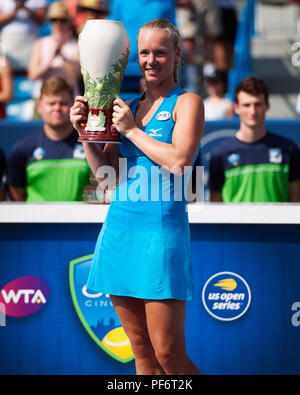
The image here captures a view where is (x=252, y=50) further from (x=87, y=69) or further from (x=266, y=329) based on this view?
(x=87, y=69)

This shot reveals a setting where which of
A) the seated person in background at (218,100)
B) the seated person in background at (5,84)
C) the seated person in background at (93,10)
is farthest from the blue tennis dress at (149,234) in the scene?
the seated person in background at (5,84)

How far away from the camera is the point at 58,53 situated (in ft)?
22.9

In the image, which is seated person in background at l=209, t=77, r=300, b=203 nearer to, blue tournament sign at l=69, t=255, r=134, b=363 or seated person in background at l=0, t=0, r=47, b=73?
blue tournament sign at l=69, t=255, r=134, b=363

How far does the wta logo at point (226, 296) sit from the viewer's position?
349 centimetres

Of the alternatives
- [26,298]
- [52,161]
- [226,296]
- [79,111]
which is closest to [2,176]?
[52,161]

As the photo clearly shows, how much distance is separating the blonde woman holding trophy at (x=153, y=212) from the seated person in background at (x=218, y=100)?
453cm

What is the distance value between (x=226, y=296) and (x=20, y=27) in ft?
18.5

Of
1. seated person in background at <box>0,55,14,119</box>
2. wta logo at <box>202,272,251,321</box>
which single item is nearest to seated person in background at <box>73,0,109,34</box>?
seated person in background at <box>0,55,14,119</box>

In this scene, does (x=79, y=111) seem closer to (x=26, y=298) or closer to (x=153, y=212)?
(x=153, y=212)

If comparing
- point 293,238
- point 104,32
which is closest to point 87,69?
point 104,32

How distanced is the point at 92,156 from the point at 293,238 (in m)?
1.34

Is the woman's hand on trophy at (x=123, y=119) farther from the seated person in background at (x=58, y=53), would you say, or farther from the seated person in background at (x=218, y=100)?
the seated person in background at (x=218, y=100)

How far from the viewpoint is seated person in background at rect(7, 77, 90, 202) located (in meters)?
4.48

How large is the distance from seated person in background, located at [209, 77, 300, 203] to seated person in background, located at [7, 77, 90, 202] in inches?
35.9
